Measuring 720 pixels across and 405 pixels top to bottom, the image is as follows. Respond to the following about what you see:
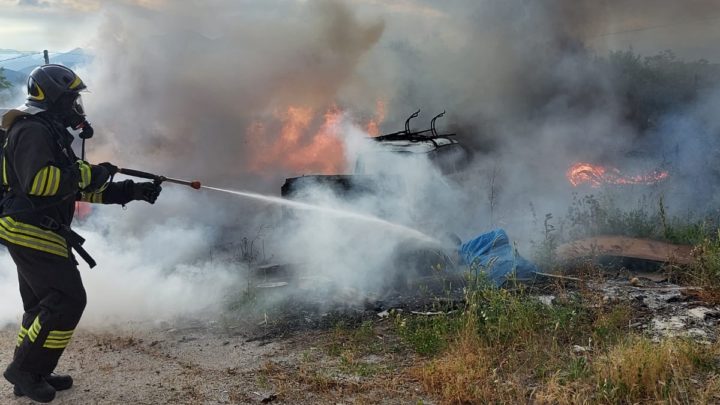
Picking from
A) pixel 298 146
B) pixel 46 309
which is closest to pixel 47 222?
pixel 46 309

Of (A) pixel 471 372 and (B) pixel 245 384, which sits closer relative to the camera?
(A) pixel 471 372

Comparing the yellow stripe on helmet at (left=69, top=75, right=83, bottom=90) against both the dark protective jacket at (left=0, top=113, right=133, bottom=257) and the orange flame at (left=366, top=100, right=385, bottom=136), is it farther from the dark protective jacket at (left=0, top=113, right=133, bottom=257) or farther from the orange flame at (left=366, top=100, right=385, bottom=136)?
the orange flame at (left=366, top=100, right=385, bottom=136)

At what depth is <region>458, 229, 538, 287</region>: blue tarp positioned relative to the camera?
5.23 meters

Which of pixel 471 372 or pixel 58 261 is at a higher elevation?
pixel 58 261

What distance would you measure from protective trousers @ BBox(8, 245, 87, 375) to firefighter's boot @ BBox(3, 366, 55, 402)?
4 cm

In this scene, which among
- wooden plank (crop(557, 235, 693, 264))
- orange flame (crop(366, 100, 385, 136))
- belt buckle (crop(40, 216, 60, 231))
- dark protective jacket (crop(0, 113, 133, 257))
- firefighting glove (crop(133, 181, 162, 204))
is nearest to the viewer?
dark protective jacket (crop(0, 113, 133, 257))

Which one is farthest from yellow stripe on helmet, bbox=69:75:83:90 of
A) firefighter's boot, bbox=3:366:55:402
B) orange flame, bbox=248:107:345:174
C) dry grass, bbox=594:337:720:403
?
orange flame, bbox=248:107:345:174

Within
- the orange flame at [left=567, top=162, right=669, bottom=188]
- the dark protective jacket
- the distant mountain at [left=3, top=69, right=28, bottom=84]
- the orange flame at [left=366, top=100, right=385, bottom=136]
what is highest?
the distant mountain at [left=3, top=69, right=28, bottom=84]

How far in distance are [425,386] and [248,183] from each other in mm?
9031

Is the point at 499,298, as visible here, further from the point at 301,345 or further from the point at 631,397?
the point at 301,345

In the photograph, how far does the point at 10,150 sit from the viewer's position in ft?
11.5

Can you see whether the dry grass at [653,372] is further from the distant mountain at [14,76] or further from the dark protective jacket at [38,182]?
the distant mountain at [14,76]

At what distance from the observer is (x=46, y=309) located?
11.6ft

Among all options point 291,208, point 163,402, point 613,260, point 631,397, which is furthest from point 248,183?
point 631,397
